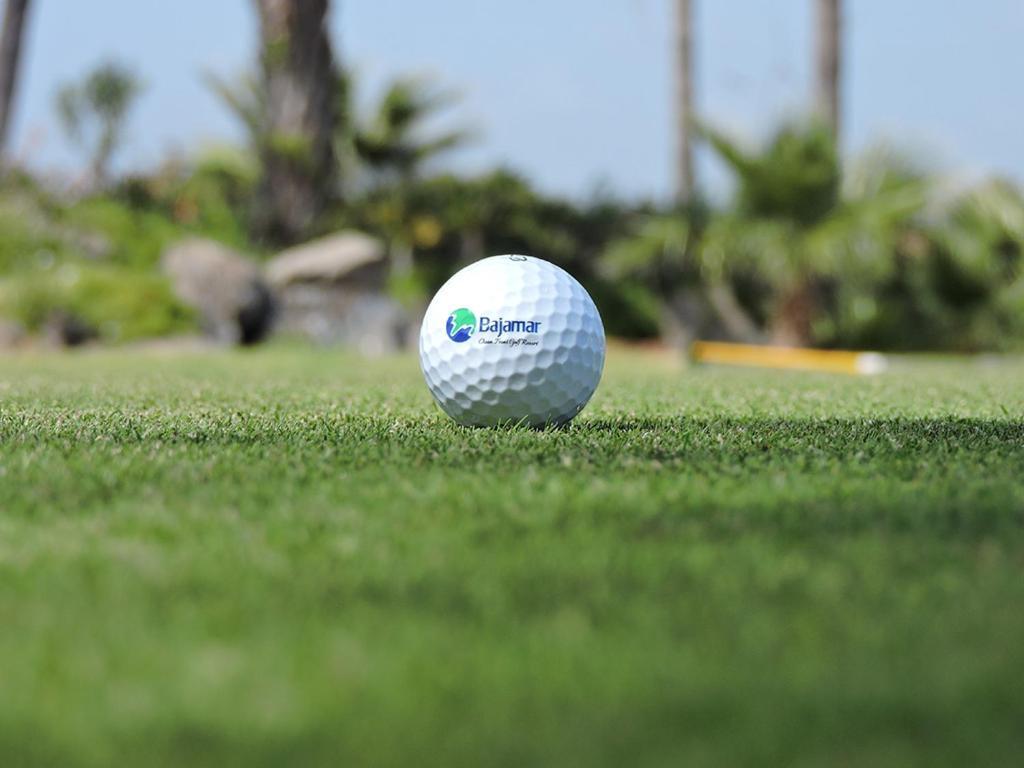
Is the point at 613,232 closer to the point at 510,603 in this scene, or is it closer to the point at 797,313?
the point at 797,313

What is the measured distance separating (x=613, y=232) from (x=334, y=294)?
6433mm

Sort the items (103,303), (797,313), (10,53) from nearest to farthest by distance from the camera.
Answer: (103,303)
(797,313)
(10,53)

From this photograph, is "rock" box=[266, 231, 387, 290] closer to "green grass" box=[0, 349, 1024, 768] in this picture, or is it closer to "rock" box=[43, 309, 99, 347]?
"rock" box=[43, 309, 99, 347]

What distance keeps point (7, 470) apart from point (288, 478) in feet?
2.69

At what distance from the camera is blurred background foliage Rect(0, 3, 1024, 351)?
17.0 meters

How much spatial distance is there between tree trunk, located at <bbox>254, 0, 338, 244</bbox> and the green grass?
1667 cm

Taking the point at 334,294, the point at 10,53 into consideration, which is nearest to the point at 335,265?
the point at 334,294

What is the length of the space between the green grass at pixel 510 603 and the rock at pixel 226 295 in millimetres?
12747

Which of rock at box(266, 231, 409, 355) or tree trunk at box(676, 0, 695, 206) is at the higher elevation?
tree trunk at box(676, 0, 695, 206)

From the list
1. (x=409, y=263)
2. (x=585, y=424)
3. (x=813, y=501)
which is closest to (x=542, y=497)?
(x=813, y=501)

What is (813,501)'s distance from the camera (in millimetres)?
2906

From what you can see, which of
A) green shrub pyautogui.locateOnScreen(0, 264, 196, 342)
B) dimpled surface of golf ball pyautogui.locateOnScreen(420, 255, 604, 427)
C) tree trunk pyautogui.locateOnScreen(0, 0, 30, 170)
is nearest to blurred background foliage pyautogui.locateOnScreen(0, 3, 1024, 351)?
green shrub pyautogui.locateOnScreen(0, 264, 196, 342)

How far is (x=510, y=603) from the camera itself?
2.07 m

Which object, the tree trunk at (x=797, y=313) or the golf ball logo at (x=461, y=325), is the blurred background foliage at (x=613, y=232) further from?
the golf ball logo at (x=461, y=325)
